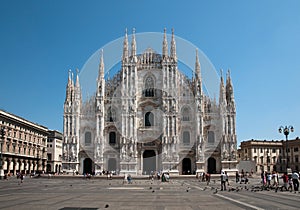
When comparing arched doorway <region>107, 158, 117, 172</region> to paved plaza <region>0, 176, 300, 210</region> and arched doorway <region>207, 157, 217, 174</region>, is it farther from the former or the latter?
paved plaza <region>0, 176, 300, 210</region>

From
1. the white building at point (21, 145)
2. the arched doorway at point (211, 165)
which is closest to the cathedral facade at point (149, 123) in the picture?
the arched doorway at point (211, 165)

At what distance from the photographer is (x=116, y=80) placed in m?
64.4

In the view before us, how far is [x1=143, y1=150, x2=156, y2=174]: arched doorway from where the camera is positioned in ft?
202

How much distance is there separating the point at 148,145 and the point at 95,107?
1167cm

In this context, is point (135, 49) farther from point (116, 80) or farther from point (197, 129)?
point (197, 129)

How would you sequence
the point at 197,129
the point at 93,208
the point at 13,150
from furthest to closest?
1. the point at 13,150
2. the point at 197,129
3. the point at 93,208

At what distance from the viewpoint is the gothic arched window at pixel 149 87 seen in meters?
63.3

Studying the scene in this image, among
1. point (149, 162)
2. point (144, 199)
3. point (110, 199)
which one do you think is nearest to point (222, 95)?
point (149, 162)

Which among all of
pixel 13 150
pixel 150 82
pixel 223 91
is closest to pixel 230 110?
pixel 223 91

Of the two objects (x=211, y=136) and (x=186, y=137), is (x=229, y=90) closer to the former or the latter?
(x=211, y=136)

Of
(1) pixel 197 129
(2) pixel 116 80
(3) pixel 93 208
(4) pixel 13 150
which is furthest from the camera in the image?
(4) pixel 13 150

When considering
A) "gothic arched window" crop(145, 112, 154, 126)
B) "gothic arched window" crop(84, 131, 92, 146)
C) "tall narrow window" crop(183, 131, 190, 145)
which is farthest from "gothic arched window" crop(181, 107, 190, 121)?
"gothic arched window" crop(84, 131, 92, 146)

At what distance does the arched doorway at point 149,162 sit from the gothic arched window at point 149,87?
1041 centimetres

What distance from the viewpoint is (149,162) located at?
6166 centimetres
